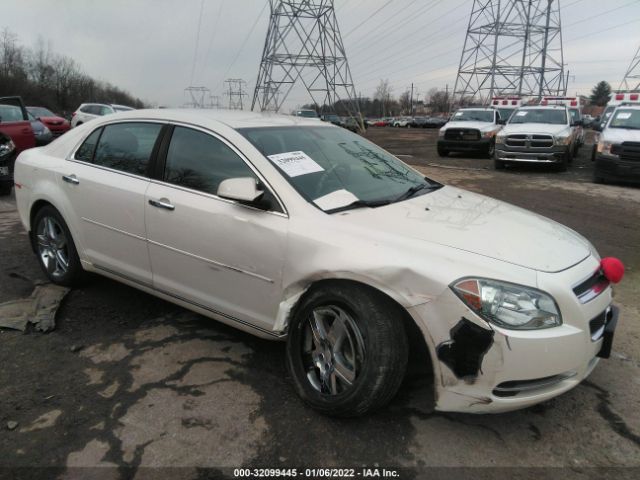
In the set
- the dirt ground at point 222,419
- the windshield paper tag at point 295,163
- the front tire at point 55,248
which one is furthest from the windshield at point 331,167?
the front tire at point 55,248

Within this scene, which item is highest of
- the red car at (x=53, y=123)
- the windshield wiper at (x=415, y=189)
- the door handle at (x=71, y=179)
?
the red car at (x=53, y=123)

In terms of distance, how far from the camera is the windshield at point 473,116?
55.7 ft

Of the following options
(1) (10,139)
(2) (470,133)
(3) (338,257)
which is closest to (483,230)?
(3) (338,257)

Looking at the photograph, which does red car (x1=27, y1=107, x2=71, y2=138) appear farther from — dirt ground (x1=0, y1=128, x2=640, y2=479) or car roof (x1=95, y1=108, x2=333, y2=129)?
dirt ground (x1=0, y1=128, x2=640, y2=479)

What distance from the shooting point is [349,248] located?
245 centimetres

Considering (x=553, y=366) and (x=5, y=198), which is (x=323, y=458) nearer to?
(x=553, y=366)

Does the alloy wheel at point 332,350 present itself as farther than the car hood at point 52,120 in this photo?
No

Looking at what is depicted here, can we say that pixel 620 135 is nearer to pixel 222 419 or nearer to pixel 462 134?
pixel 462 134

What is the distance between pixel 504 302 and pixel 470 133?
49.0 ft

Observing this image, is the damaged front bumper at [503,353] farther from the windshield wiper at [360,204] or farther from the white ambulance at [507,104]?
the white ambulance at [507,104]

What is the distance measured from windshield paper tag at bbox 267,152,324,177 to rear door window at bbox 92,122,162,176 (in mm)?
1059

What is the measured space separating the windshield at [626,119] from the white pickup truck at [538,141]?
135cm

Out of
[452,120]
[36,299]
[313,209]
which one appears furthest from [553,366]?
[452,120]

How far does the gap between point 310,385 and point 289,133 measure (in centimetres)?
169
